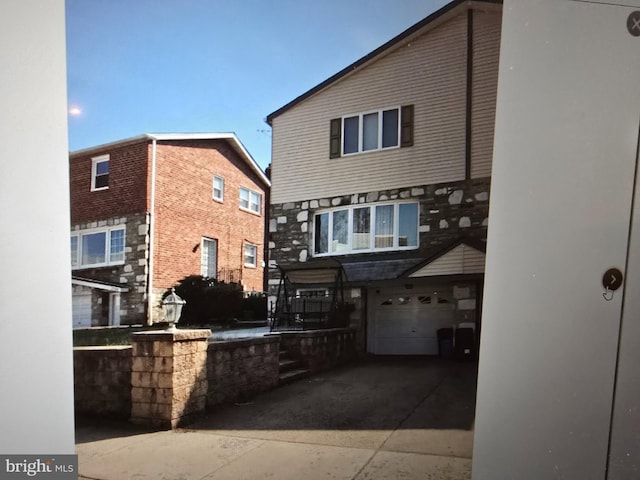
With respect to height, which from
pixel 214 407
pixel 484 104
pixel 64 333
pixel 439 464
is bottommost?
pixel 214 407

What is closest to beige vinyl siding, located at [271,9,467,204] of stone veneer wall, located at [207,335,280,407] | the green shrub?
the green shrub

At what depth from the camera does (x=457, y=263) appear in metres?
1.28

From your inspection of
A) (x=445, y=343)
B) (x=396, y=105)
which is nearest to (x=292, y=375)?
(x=445, y=343)

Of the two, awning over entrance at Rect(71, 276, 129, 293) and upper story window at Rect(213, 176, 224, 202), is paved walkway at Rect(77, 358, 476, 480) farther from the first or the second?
upper story window at Rect(213, 176, 224, 202)

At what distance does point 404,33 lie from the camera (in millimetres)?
1194

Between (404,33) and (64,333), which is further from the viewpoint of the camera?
(404,33)

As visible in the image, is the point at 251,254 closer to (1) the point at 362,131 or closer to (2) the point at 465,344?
(1) the point at 362,131

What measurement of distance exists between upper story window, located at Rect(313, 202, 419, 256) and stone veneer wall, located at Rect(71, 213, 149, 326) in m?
0.62

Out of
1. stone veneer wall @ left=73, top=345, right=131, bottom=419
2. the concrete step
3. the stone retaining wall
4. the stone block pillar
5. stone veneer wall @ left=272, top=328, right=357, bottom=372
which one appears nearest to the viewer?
stone veneer wall @ left=73, top=345, right=131, bottom=419

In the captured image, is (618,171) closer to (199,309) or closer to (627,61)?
(627,61)

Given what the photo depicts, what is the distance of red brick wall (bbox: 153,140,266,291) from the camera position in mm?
1207

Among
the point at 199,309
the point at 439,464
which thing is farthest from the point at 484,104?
the point at 439,464

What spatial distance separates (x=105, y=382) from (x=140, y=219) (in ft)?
4.43

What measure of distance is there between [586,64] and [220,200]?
3.34 feet
